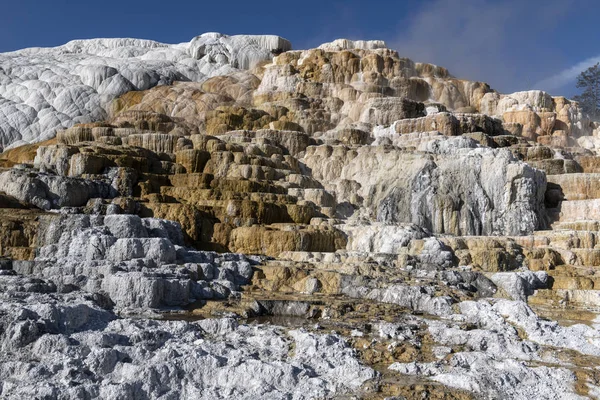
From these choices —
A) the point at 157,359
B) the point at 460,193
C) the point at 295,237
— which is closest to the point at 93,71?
the point at 460,193

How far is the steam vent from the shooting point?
698 centimetres

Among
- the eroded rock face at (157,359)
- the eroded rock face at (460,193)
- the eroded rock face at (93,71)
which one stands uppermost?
the eroded rock face at (93,71)

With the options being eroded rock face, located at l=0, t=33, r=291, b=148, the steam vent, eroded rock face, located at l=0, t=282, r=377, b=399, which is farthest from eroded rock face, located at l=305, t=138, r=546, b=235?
eroded rock face, located at l=0, t=33, r=291, b=148

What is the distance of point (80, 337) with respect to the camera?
7402 mm

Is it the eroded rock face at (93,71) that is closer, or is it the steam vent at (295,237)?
the steam vent at (295,237)

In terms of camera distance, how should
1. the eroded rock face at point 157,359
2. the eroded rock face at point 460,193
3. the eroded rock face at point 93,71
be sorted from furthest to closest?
the eroded rock face at point 93,71 < the eroded rock face at point 460,193 < the eroded rock face at point 157,359

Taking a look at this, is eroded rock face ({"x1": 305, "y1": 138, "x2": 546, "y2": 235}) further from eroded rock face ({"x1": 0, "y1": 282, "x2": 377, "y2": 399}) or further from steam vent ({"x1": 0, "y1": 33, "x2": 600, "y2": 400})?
eroded rock face ({"x1": 0, "y1": 282, "x2": 377, "y2": 399})

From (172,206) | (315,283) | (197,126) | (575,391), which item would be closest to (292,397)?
(575,391)

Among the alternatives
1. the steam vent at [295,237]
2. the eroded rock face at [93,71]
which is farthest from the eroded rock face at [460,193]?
the eroded rock face at [93,71]

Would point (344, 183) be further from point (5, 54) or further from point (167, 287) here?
point (5, 54)

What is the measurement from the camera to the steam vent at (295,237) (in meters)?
6.98

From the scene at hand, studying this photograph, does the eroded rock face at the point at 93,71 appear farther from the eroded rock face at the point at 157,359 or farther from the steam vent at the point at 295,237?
the eroded rock face at the point at 157,359

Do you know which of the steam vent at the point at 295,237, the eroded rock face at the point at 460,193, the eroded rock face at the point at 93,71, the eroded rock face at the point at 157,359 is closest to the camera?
the eroded rock face at the point at 157,359

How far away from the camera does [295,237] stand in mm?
14898
